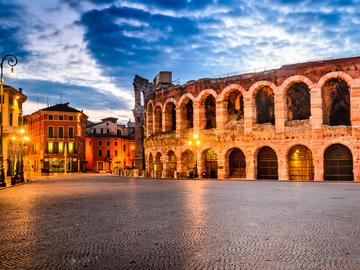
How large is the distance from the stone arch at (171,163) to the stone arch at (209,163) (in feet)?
16.9

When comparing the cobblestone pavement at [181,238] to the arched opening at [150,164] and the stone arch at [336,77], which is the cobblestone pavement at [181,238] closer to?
the stone arch at [336,77]

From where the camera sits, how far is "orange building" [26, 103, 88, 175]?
79312mm

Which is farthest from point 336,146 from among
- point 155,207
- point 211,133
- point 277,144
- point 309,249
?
point 309,249

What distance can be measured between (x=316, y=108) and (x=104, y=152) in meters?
65.2

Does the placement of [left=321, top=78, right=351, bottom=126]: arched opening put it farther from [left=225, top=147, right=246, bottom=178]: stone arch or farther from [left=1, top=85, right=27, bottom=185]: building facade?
[left=1, top=85, right=27, bottom=185]: building facade

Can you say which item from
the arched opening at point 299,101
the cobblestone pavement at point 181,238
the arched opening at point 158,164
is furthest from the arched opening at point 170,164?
the cobblestone pavement at point 181,238

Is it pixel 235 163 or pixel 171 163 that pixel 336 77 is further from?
pixel 171 163

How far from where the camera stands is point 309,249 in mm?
7422

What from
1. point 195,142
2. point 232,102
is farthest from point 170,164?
point 232,102

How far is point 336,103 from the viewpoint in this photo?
38906 millimetres

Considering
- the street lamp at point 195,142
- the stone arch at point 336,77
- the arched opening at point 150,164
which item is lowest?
the arched opening at point 150,164

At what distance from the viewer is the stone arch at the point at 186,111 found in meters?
44.4

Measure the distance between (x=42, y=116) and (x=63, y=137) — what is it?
6.03 meters

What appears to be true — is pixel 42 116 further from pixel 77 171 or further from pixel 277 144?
pixel 277 144
